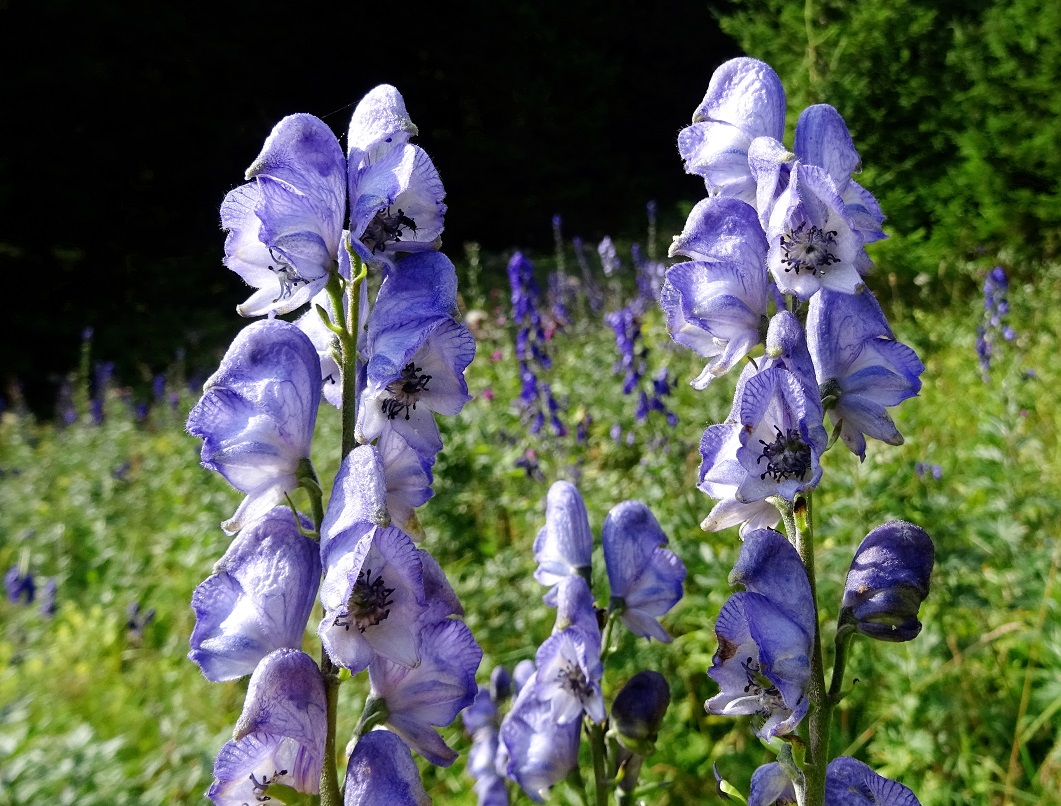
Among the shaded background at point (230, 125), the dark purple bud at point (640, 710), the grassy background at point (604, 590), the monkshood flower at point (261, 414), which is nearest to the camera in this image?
the monkshood flower at point (261, 414)

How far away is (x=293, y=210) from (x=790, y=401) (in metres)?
0.52

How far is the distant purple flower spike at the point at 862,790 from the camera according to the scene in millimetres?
854

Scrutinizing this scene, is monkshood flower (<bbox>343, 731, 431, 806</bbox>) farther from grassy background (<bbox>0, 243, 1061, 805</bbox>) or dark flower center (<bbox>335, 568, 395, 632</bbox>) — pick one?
grassy background (<bbox>0, 243, 1061, 805</bbox>)

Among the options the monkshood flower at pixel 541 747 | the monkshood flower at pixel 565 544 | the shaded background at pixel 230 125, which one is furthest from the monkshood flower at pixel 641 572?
the shaded background at pixel 230 125

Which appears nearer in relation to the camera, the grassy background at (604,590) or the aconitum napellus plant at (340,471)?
the aconitum napellus plant at (340,471)

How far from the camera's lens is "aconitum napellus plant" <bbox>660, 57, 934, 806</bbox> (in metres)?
0.82

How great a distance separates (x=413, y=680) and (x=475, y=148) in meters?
16.5

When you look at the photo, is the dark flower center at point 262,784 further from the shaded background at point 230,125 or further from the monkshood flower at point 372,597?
the shaded background at point 230,125

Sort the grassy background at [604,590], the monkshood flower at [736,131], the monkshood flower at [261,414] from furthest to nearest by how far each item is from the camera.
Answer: the grassy background at [604,590] → the monkshood flower at [736,131] → the monkshood flower at [261,414]

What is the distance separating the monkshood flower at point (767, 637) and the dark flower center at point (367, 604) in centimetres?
32

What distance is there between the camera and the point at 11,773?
2.13 metres

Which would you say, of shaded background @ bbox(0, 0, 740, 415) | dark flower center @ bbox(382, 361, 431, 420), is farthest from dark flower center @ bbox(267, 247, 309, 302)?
shaded background @ bbox(0, 0, 740, 415)

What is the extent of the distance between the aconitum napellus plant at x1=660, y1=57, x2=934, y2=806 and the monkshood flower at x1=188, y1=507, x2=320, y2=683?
0.41 meters

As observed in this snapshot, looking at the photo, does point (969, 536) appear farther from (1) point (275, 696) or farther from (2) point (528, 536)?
(1) point (275, 696)
